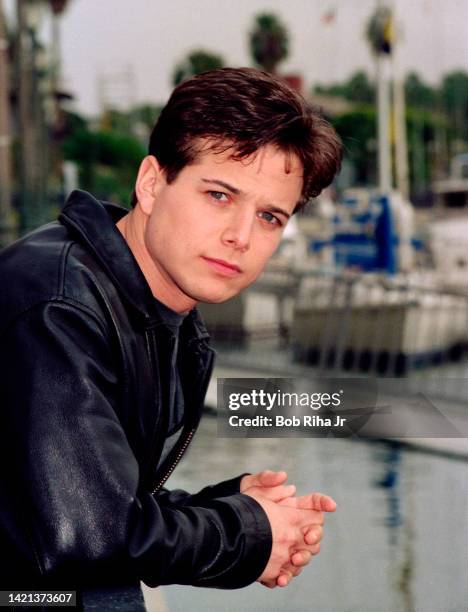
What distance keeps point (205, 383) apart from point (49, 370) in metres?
0.61

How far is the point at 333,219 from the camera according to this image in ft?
126

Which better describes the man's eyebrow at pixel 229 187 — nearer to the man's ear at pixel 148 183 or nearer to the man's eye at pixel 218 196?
the man's eye at pixel 218 196

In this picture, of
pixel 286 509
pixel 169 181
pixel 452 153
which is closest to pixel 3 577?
pixel 286 509

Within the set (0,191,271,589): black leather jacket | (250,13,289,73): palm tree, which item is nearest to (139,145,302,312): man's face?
(0,191,271,589): black leather jacket

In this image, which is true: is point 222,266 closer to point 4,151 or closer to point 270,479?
point 270,479

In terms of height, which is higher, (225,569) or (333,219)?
(225,569)

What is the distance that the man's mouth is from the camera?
7.13 ft

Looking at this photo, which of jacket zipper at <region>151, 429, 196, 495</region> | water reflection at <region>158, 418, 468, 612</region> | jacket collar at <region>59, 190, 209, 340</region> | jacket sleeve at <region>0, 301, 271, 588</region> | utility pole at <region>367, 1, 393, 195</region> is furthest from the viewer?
utility pole at <region>367, 1, 393, 195</region>

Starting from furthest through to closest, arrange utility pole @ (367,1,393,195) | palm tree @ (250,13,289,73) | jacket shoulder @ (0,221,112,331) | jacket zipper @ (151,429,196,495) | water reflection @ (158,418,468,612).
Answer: palm tree @ (250,13,289,73) → utility pole @ (367,1,393,195) → water reflection @ (158,418,468,612) → jacket zipper @ (151,429,196,495) → jacket shoulder @ (0,221,112,331)

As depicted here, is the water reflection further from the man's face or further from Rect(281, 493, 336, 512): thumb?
the man's face

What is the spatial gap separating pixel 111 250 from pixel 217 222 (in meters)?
0.20

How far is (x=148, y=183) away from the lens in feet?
7.48

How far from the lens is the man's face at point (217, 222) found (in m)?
2.12

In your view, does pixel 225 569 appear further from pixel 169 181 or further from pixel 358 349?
pixel 358 349
